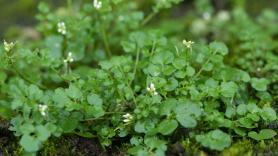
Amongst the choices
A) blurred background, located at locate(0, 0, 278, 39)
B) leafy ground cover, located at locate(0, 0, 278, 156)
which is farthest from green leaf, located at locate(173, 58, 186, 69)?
blurred background, located at locate(0, 0, 278, 39)

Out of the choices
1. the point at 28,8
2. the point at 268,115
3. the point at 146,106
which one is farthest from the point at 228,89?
the point at 28,8

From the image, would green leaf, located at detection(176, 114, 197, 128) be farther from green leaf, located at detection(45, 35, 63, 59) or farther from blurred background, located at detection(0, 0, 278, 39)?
blurred background, located at detection(0, 0, 278, 39)

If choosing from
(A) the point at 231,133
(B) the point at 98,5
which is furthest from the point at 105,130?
(B) the point at 98,5

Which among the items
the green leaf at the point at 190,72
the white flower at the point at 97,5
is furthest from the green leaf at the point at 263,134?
the white flower at the point at 97,5

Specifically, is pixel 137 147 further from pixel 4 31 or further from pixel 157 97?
pixel 4 31

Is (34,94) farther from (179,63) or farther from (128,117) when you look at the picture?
(179,63)

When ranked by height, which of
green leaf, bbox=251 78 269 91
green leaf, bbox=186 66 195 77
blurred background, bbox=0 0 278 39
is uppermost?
blurred background, bbox=0 0 278 39
